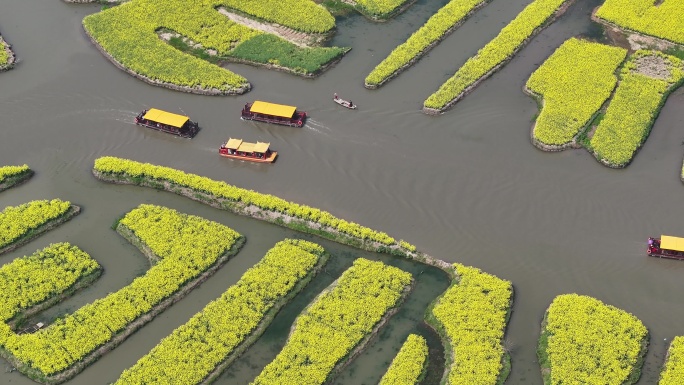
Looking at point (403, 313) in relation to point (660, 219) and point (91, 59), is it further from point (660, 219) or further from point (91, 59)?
point (91, 59)

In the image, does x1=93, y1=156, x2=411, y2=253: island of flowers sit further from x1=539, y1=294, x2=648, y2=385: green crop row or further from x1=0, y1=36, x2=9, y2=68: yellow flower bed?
x1=0, y1=36, x2=9, y2=68: yellow flower bed

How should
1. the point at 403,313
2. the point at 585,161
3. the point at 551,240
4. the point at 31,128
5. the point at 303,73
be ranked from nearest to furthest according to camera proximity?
1. the point at 403,313
2. the point at 551,240
3. the point at 585,161
4. the point at 31,128
5. the point at 303,73

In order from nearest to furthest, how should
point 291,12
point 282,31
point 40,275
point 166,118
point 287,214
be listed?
point 40,275, point 287,214, point 166,118, point 282,31, point 291,12

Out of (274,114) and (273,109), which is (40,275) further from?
(273,109)

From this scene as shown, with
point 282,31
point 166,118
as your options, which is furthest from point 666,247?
point 282,31

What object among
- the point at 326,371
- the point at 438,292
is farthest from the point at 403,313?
the point at 326,371

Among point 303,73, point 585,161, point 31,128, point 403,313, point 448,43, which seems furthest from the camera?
point 448,43
